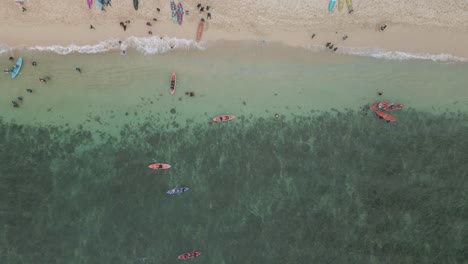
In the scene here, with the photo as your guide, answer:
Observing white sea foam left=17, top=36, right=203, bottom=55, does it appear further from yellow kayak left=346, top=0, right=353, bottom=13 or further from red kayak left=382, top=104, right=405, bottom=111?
red kayak left=382, top=104, right=405, bottom=111

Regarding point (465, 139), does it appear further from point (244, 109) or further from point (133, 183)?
point (133, 183)

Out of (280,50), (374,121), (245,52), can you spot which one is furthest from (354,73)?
(245,52)

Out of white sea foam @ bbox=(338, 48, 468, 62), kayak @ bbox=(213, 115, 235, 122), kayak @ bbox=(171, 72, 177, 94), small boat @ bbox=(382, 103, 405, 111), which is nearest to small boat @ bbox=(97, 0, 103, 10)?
kayak @ bbox=(171, 72, 177, 94)

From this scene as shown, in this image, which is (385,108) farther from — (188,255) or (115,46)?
(115,46)

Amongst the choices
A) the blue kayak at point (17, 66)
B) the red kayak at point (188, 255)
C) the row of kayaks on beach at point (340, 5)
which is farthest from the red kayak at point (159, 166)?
the row of kayaks on beach at point (340, 5)

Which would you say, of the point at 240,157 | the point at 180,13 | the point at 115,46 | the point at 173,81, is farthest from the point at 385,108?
the point at 115,46

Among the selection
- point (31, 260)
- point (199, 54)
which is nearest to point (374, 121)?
point (199, 54)

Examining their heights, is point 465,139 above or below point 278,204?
above

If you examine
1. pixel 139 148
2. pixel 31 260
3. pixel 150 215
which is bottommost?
pixel 31 260

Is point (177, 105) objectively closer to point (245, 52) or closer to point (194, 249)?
point (245, 52)
